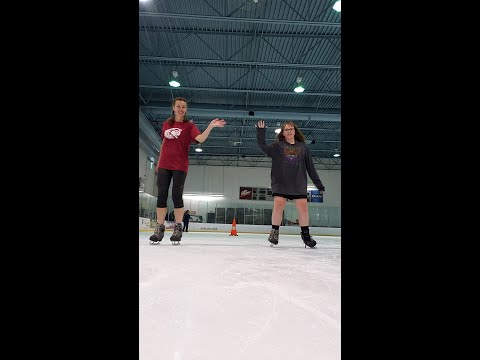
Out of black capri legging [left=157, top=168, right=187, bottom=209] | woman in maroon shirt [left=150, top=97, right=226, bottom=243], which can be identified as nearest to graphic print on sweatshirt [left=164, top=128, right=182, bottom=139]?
woman in maroon shirt [left=150, top=97, right=226, bottom=243]

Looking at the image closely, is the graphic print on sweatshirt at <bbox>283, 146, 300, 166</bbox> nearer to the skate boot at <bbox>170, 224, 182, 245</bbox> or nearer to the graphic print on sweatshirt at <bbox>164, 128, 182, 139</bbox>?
the graphic print on sweatshirt at <bbox>164, 128, 182, 139</bbox>

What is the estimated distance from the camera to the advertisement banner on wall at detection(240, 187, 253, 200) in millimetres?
21797

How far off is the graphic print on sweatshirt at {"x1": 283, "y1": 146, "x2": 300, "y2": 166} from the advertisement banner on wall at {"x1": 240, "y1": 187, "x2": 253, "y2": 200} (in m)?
18.2

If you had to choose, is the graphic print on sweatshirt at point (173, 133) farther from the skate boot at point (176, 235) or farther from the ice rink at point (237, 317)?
the ice rink at point (237, 317)

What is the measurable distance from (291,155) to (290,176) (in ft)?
0.82

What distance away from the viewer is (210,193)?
21.6 metres

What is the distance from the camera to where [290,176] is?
3539mm

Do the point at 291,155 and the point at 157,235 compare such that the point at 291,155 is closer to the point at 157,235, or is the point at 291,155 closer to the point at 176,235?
the point at 176,235

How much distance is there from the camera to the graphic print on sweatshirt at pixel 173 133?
3.06m

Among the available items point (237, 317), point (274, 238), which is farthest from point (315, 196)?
point (237, 317)

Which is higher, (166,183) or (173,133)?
(173,133)
